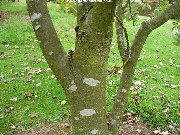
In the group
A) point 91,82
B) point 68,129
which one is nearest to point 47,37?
point 91,82

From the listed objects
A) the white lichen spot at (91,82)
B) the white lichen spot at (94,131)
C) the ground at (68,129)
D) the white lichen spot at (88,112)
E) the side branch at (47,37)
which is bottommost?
the ground at (68,129)

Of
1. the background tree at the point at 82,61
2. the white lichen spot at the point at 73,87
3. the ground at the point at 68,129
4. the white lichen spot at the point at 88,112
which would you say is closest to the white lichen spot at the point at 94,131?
the background tree at the point at 82,61

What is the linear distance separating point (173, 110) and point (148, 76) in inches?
87.8

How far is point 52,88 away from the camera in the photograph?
Answer: 7.43 metres

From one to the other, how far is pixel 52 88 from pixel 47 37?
523cm

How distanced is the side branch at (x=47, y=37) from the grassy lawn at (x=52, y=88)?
3.08 metres

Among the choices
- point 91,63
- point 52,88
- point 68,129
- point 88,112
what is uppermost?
point 91,63

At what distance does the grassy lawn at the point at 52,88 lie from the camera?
622cm

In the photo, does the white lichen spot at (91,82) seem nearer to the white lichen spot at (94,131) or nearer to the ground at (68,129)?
the white lichen spot at (94,131)

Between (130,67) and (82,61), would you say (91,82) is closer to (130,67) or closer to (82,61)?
(82,61)

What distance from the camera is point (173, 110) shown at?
6.45m

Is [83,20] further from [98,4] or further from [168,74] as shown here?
[168,74]

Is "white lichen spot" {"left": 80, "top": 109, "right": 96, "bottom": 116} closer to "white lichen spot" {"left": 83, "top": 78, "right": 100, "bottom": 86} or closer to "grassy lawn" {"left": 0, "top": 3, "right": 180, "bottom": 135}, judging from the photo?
"white lichen spot" {"left": 83, "top": 78, "right": 100, "bottom": 86}

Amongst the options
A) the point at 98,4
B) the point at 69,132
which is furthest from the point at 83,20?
the point at 69,132
